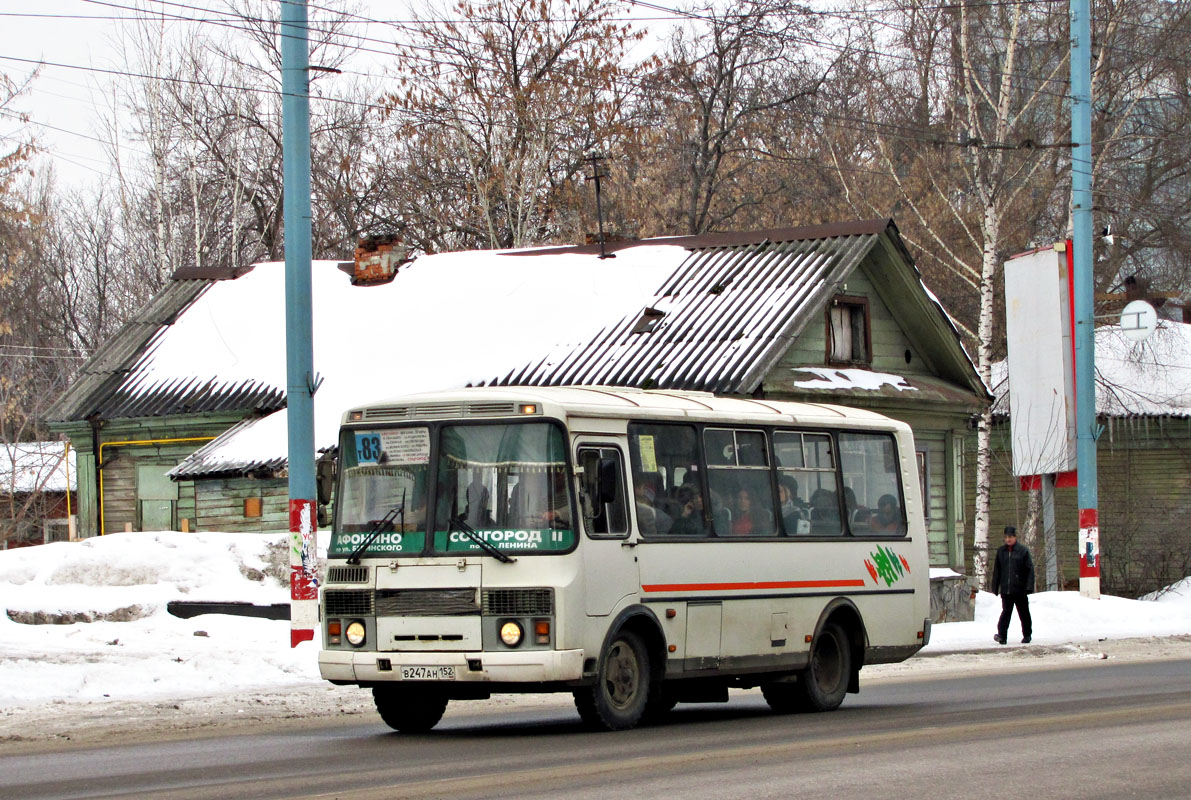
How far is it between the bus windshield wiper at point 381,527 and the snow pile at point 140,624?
3753mm

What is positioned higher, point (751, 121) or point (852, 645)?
point (751, 121)

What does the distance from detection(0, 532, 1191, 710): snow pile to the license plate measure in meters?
3.88

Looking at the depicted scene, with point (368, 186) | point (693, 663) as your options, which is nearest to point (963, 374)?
point (693, 663)

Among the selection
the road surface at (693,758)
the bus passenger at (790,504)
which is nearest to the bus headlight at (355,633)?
the road surface at (693,758)

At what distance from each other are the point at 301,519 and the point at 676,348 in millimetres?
10335

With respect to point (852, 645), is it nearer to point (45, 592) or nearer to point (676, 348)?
point (45, 592)

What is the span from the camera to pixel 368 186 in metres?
49.4

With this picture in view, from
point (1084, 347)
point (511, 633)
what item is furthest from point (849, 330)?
point (511, 633)

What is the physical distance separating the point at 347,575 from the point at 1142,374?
103 ft

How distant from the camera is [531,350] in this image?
29.1 meters

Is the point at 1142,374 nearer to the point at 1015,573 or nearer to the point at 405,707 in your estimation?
the point at 1015,573

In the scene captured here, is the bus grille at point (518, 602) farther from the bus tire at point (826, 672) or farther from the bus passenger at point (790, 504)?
the bus tire at point (826, 672)

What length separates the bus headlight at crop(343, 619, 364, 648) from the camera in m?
12.8

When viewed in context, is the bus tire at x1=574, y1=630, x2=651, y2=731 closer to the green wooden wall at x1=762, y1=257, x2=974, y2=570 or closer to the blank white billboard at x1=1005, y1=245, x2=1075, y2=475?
the green wooden wall at x1=762, y1=257, x2=974, y2=570
